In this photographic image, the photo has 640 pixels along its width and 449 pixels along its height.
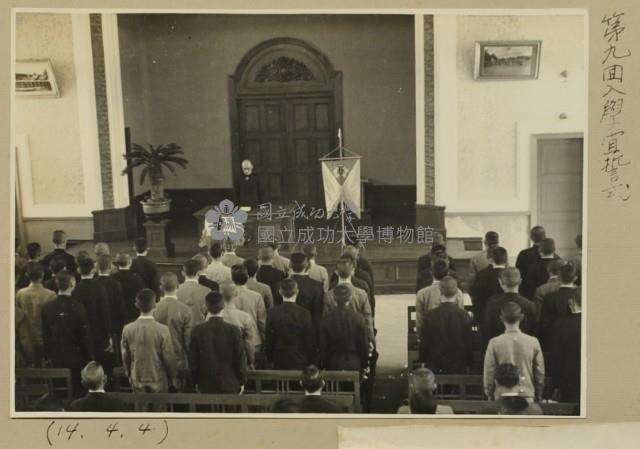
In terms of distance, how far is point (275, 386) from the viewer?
9.96 ft

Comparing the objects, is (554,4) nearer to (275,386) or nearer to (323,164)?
(323,164)

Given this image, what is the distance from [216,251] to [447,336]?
1031 mm

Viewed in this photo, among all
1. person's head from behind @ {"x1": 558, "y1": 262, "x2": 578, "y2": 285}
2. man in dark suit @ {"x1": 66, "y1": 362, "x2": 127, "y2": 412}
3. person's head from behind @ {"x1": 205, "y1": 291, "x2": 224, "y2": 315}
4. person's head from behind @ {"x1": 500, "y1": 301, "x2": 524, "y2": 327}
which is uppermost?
person's head from behind @ {"x1": 558, "y1": 262, "x2": 578, "y2": 285}

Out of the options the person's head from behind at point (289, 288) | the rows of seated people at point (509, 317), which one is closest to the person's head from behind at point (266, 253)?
the person's head from behind at point (289, 288)

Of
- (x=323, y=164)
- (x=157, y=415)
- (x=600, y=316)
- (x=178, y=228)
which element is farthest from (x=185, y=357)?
(x=600, y=316)

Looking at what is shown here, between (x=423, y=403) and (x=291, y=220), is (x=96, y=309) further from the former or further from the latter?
(x=423, y=403)

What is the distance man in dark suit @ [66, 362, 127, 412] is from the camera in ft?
9.87

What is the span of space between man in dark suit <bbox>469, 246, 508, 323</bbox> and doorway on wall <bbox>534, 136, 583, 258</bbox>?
0.21 meters

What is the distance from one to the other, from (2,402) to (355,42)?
2.08 metres

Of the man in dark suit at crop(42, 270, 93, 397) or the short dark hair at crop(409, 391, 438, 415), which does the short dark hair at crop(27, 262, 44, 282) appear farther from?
the short dark hair at crop(409, 391, 438, 415)

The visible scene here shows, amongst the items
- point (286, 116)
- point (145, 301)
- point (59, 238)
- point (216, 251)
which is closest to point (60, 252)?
point (59, 238)

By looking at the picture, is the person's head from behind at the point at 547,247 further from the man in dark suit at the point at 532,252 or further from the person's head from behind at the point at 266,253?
the person's head from behind at the point at 266,253

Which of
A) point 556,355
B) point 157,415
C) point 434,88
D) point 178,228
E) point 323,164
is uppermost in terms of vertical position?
point 434,88

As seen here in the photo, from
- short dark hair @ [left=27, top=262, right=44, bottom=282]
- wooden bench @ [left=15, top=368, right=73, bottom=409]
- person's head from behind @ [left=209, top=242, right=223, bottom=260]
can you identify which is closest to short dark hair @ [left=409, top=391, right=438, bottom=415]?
person's head from behind @ [left=209, top=242, right=223, bottom=260]
